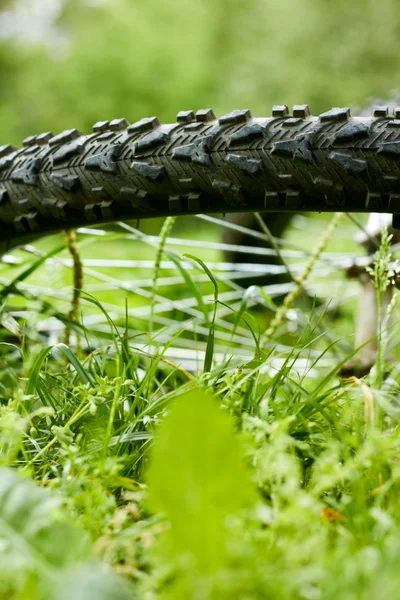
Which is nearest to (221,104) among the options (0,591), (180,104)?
(180,104)

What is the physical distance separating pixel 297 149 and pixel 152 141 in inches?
5.3

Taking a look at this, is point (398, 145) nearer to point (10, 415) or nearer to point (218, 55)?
point (10, 415)

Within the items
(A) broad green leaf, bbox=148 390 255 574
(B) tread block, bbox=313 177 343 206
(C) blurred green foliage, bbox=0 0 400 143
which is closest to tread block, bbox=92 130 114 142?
(B) tread block, bbox=313 177 343 206

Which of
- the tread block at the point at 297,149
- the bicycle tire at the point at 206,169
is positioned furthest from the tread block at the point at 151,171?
the tread block at the point at 297,149

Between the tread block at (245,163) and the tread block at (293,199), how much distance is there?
0.03 meters

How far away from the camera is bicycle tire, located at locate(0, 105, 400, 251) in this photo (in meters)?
0.50

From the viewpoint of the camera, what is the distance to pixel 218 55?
8547 mm

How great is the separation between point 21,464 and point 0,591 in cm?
19

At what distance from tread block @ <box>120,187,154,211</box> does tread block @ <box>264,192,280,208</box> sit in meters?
0.11

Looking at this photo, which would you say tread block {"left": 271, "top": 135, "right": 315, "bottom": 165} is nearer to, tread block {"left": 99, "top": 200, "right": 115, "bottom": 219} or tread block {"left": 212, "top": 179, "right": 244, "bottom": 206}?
tread block {"left": 212, "top": 179, "right": 244, "bottom": 206}

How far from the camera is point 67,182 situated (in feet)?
2.01

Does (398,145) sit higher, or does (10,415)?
(398,145)

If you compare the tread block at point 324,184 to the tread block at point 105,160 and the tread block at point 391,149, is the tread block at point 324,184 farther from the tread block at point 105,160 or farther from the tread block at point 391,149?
the tread block at point 105,160

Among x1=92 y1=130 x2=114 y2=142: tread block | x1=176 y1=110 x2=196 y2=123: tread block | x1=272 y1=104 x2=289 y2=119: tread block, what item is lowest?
x1=92 y1=130 x2=114 y2=142: tread block
